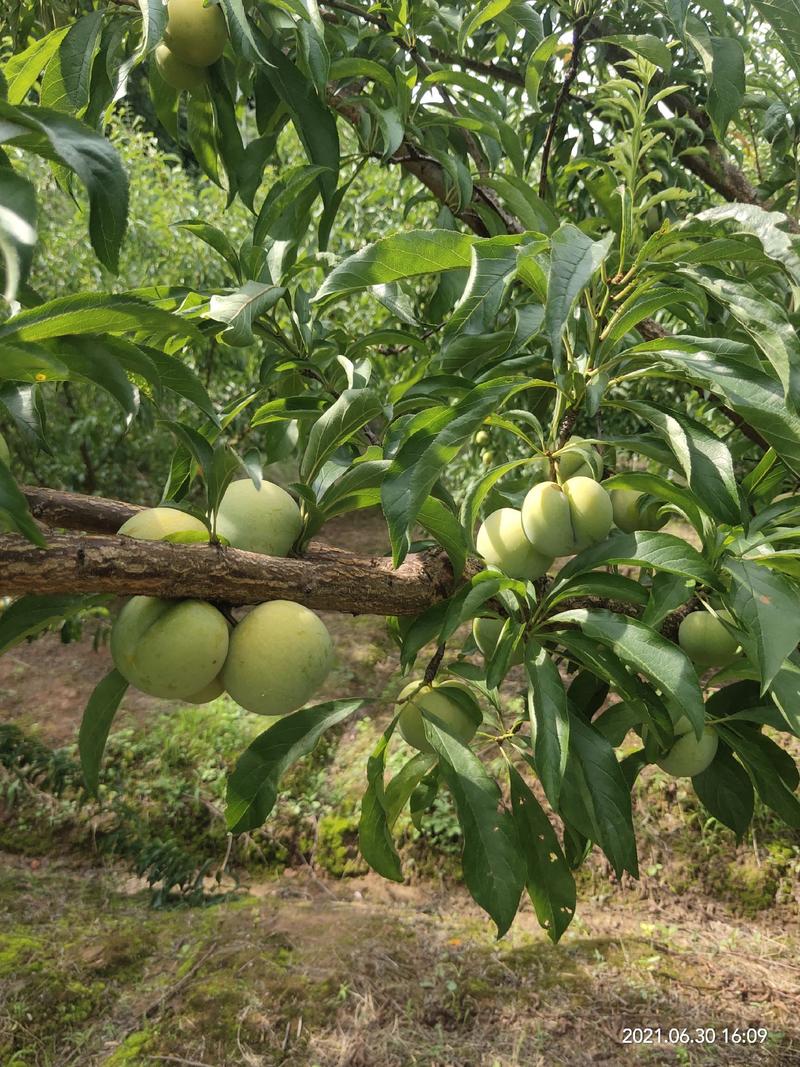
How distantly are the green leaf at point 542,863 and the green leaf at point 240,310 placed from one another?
605 millimetres

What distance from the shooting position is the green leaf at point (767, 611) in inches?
25.1

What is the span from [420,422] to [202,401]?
0.20 m

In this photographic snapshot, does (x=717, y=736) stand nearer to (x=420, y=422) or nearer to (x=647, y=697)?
(x=647, y=697)

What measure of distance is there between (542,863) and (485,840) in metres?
A: 0.23

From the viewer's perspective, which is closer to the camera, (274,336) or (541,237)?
(541,237)

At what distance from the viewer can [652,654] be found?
711 millimetres

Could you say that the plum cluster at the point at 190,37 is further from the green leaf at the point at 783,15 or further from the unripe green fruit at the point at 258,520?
the green leaf at the point at 783,15

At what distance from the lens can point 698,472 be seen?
2.35ft

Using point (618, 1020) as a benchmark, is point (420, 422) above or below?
above

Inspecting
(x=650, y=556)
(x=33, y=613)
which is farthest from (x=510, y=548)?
(x=33, y=613)

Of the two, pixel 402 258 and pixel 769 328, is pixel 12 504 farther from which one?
pixel 769 328

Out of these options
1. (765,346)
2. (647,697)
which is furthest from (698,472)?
(647,697)

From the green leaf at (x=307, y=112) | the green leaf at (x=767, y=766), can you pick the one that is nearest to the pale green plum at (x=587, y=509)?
the green leaf at (x=767, y=766)

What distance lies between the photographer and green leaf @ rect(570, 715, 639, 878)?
0.80 m
